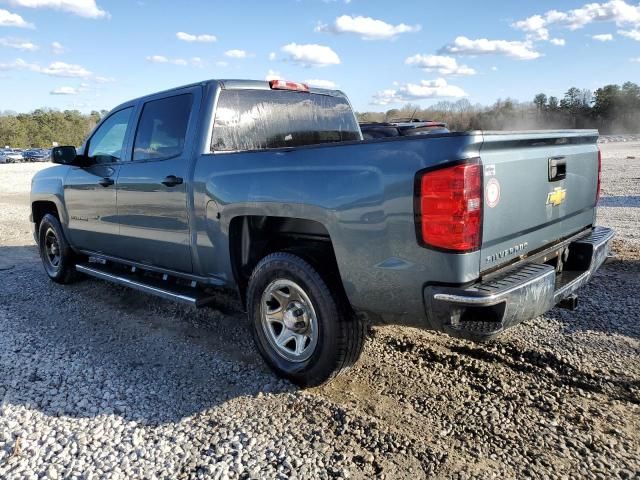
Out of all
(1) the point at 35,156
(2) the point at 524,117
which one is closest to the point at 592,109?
(2) the point at 524,117

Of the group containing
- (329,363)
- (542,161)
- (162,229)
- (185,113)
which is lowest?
(329,363)

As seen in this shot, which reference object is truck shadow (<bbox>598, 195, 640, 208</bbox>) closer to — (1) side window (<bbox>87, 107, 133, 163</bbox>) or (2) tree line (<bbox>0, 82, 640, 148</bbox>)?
(1) side window (<bbox>87, 107, 133, 163</bbox>)

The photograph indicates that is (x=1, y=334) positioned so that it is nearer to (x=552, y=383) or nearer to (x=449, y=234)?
(x=449, y=234)

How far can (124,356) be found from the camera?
409cm

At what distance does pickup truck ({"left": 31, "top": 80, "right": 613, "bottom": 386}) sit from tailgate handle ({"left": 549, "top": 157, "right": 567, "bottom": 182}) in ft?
0.04

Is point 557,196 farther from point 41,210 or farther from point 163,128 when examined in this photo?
point 41,210

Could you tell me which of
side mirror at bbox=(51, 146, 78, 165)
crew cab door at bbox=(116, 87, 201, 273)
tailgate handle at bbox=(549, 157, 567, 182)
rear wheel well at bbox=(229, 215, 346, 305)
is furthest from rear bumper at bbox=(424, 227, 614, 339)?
side mirror at bbox=(51, 146, 78, 165)

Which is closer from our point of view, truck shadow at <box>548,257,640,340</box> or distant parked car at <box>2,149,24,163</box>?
truck shadow at <box>548,257,640,340</box>

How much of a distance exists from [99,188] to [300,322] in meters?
2.84

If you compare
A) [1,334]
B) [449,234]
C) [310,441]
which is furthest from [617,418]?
[1,334]

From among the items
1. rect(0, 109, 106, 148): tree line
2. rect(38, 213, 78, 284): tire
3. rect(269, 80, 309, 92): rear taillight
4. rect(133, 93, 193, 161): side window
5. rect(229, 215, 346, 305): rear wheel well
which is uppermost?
rect(0, 109, 106, 148): tree line

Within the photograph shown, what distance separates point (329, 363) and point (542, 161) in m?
1.82

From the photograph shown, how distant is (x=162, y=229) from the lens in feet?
14.3

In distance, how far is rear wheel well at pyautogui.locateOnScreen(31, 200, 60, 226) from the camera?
20.8 ft
